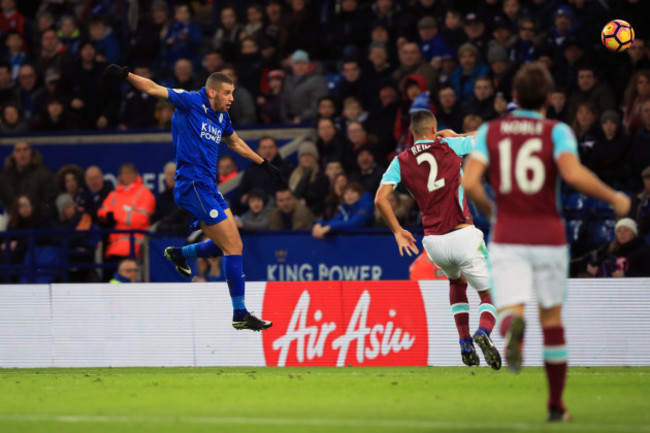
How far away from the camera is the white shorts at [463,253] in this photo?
10.4 metres

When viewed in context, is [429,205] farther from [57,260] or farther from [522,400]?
[57,260]

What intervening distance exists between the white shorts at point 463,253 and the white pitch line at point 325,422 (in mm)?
3221

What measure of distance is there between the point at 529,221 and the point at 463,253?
3.29m

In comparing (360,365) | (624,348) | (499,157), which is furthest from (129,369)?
(499,157)

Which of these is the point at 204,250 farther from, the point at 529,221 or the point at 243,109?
the point at 243,109

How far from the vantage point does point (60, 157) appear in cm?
1831

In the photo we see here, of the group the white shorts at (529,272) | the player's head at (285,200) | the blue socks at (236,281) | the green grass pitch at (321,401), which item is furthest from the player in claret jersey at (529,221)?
the player's head at (285,200)

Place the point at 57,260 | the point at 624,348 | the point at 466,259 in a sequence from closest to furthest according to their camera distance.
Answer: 1. the point at 466,259
2. the point at 624,348
3. the point at 57,260

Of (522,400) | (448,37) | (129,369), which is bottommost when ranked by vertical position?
(129,369)

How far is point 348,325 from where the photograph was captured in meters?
12.9

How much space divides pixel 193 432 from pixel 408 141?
29.4 feet

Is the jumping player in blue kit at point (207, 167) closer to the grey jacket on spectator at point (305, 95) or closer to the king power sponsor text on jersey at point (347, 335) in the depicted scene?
the king power sponsor text on jersey at point (347, 335)

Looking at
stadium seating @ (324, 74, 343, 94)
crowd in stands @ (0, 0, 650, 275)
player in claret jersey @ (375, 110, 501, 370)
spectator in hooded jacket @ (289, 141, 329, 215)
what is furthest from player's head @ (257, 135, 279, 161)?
player in claret jersey @ (375, 110, 501, 370)

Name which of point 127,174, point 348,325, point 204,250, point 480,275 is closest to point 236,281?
point 204,250
